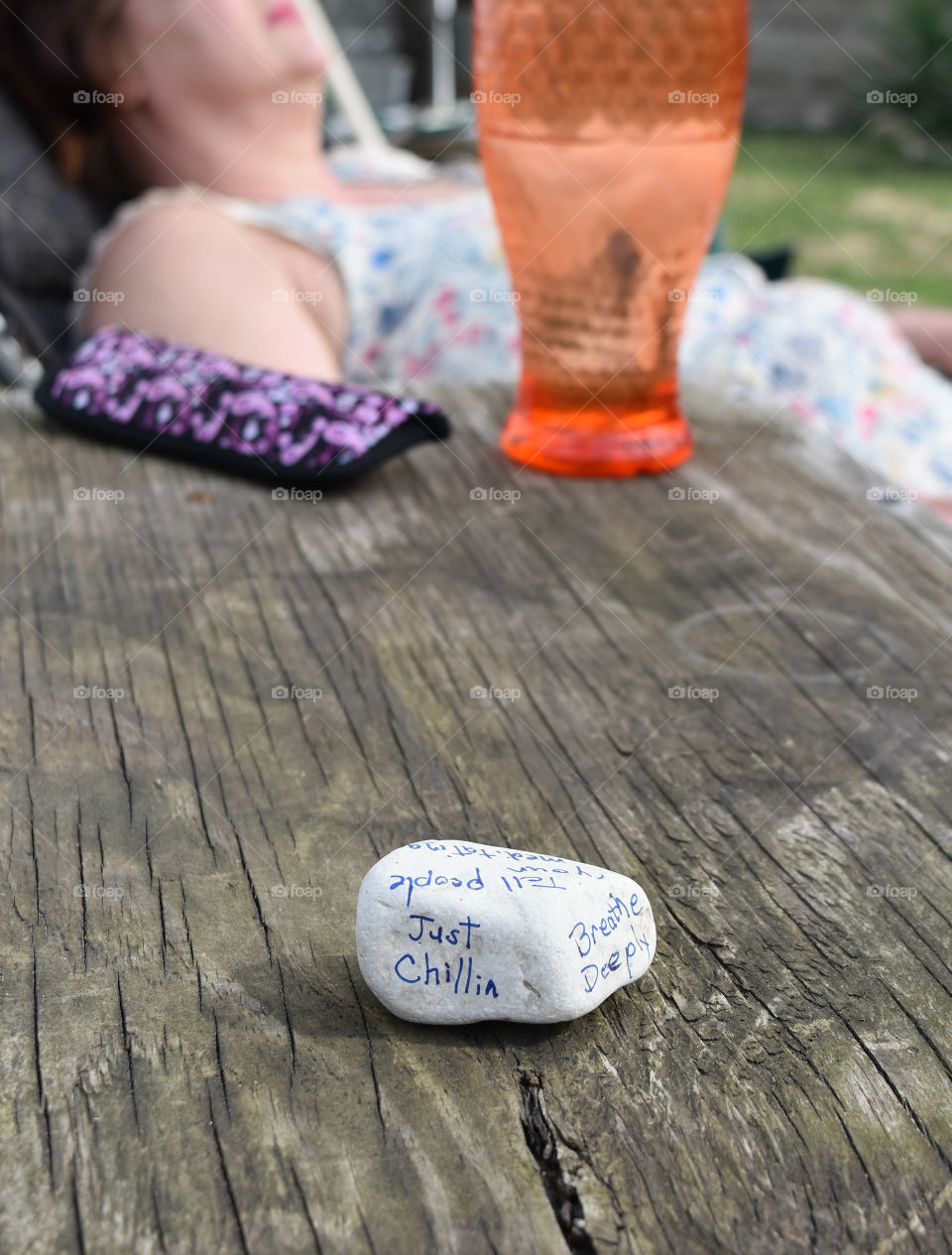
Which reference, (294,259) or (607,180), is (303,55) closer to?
(294,259)

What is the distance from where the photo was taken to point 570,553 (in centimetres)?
124

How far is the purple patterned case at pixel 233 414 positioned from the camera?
1.34 m

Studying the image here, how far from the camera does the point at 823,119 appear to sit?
9266 mm

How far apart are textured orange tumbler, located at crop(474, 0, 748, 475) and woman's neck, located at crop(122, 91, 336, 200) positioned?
40.0 inches

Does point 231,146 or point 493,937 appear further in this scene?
point 231,146

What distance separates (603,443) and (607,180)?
271 mm

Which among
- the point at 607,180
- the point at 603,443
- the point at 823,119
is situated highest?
the point at 607,180

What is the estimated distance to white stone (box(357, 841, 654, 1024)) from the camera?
646 mm

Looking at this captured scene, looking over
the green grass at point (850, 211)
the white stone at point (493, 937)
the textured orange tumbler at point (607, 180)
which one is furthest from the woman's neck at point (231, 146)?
the green grass at point (850, 211)

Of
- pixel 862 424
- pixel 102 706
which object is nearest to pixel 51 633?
pixel 102 706

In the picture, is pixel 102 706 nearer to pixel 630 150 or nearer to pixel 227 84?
pixel 630 150

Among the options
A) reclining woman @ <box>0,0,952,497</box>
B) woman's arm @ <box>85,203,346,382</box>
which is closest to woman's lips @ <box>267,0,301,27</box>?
reclining woman @ <box>0,0,952,497</box>

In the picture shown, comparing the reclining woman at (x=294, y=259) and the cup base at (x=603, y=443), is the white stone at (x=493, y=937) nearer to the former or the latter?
the cup base at (x=603, y=443)

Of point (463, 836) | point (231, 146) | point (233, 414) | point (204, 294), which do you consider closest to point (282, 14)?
point (231, 146)
